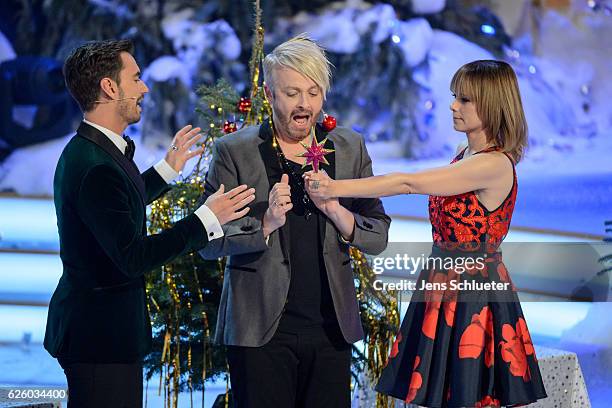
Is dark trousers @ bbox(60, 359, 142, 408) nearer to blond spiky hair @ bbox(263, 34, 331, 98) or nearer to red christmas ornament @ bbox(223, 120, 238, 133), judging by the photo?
blond spiky hair @ bbox(263, 34, 331, 98)

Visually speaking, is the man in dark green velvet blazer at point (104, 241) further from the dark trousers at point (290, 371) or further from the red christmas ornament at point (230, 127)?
the red christmas ornament at point (230, 127)

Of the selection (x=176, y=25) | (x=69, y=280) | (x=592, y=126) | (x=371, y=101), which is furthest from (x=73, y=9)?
(x=69, y=280)

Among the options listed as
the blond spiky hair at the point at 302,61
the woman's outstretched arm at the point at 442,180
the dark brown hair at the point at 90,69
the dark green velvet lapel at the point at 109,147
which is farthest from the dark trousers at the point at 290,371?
the dark brown hair at the point at 90,69

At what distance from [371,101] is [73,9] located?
260 centimetres

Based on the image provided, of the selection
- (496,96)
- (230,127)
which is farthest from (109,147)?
(496,96)

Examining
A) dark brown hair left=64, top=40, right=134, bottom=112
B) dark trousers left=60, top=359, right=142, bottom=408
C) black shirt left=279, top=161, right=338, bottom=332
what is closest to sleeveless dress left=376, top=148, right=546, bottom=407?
black shirt left=279, top=161, right=338, bottom=332

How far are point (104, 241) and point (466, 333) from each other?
1054 millimetres

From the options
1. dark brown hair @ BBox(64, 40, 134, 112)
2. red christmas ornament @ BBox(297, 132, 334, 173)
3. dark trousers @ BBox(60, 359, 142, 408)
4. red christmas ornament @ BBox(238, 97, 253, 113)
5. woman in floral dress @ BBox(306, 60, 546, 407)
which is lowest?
dark trousers @ BBox(60, 359, 142, 408)

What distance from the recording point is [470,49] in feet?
22.4

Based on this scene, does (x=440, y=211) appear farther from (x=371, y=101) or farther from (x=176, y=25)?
(x=176, y=25)

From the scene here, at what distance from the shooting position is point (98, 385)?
232 centimetres

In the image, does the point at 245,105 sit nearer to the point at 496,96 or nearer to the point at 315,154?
the point at 315,154

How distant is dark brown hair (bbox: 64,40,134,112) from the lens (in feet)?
7.78

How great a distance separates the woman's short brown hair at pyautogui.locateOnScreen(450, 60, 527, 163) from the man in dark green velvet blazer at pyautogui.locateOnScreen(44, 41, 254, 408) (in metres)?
0.72
